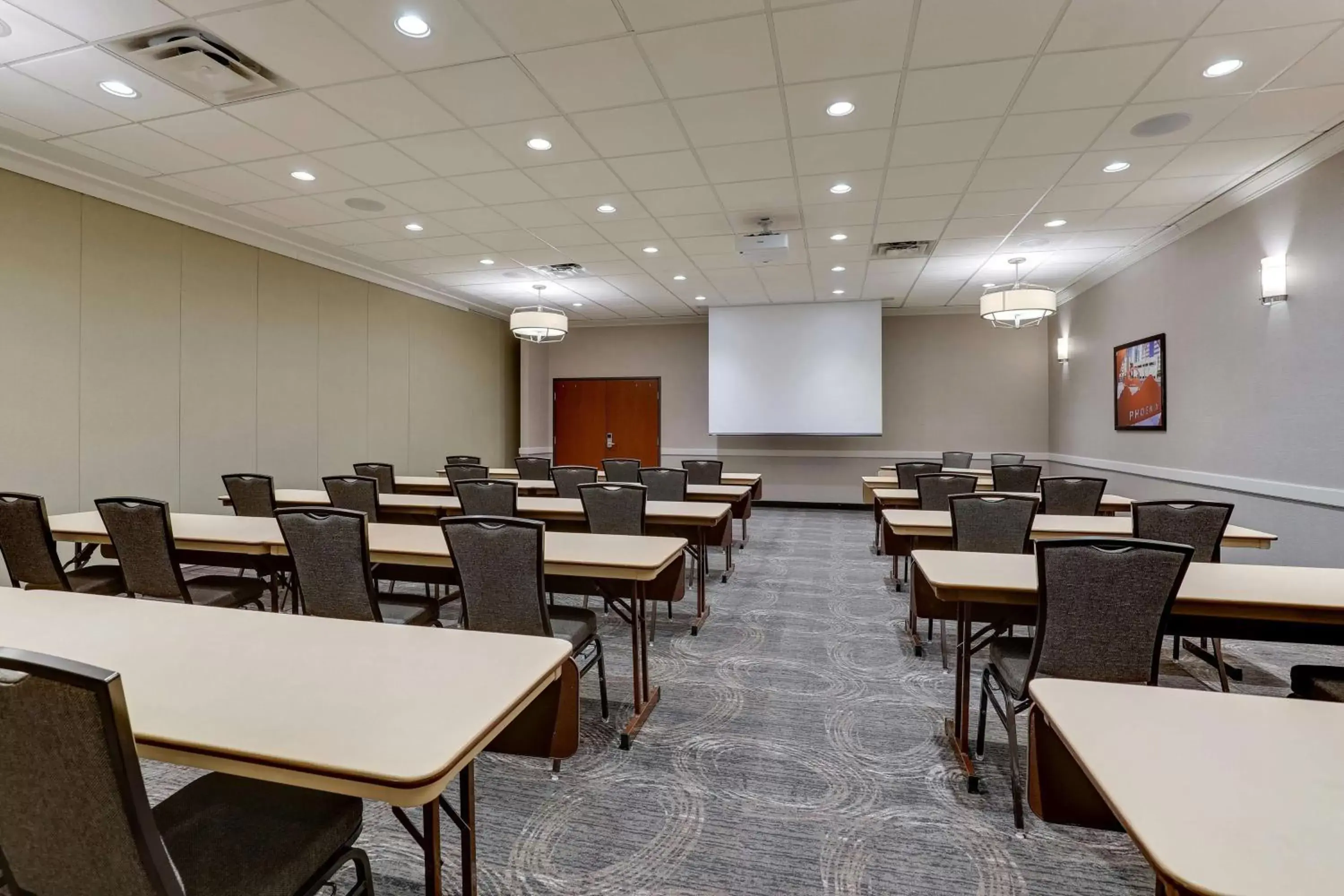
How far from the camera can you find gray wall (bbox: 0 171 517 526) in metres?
4.19

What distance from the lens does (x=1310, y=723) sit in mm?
1111

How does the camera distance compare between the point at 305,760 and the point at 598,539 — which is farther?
the point at 598,539

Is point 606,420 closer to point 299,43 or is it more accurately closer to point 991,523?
point 299,43

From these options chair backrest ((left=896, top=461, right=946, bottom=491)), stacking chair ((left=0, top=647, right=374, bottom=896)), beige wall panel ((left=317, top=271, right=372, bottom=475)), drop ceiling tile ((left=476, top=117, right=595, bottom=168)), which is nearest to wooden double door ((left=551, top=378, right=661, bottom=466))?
beige wall panel ((left=317, top=271, right=372, bottom=475))

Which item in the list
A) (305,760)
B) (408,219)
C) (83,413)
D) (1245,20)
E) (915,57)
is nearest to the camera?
(305,760)

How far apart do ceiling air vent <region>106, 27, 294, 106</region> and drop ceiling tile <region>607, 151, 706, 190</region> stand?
197 cm

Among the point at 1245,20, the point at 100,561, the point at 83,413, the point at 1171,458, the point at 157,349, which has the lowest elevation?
the point at 100,561

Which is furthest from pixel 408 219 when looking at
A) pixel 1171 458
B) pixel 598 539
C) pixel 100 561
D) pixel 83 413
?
pixel 1171 458

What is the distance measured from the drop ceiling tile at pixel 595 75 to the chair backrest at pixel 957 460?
5.88m

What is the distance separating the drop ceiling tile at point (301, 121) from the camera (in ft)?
11.1

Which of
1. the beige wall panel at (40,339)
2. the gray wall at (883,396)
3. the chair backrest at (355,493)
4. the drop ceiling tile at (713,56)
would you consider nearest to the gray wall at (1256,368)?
the gray wall at (883,396)

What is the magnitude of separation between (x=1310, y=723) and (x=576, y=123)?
3.90 meters

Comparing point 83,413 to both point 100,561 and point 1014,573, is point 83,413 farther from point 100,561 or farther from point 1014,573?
point 1014,573

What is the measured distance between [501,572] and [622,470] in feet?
10.2
